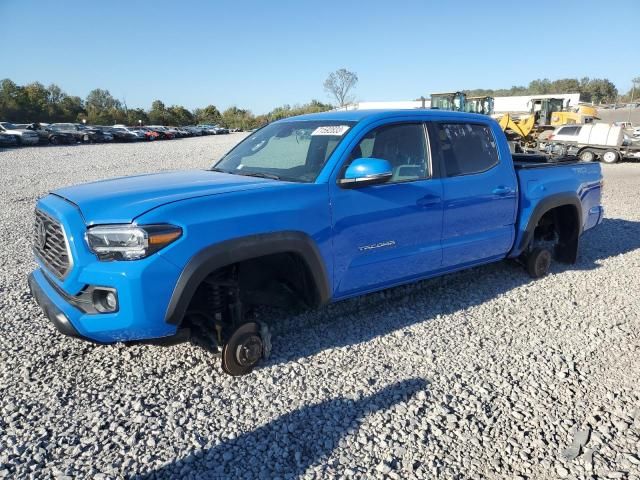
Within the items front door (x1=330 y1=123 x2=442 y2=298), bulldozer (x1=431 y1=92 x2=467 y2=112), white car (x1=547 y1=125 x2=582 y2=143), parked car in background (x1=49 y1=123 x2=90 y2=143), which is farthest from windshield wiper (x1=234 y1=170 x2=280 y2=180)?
parked car in background (x1=49 y1=123 x2=90 y2=143)

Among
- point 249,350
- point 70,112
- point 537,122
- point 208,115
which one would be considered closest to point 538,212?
point 249,350

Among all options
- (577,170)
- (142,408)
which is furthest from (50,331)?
(577,170)

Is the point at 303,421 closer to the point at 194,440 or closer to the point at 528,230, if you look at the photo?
the point at 194,440

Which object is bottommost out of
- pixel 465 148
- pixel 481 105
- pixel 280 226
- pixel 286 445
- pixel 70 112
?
pixel 286 445

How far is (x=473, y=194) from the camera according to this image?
418cm

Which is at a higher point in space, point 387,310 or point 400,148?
point 400,148

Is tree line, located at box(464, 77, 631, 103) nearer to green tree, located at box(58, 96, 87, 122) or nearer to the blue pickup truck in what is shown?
green tree, located at box(58, 96, 87, 122)

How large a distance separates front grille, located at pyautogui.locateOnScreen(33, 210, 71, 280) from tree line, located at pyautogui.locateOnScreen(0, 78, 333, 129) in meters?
37.6

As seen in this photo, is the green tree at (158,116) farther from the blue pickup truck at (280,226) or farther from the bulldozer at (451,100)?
the blue pickup truck at (280,226)

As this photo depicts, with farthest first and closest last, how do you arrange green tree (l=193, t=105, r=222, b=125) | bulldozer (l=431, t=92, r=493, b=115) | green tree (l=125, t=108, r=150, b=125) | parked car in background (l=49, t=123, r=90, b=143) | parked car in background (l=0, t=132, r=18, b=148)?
green tree (l=193, t=105, r=222, b=125) < green tree (l=125, t=108, r=150, b=125) < parked car in background (l=49, t=123, r=90, b=143) < parked car in background (l=0, t=132, r=18, b=148) < bulldozer (l=431, t=92, r=493, b=115)

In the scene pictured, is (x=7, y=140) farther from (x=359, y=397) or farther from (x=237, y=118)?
(x=237, y=118)

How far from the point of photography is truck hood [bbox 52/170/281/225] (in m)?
2.74

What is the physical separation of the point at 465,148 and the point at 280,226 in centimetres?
218

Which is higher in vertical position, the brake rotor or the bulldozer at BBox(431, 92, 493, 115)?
the bulldozer at BBox(431, 92, 493, 115)
